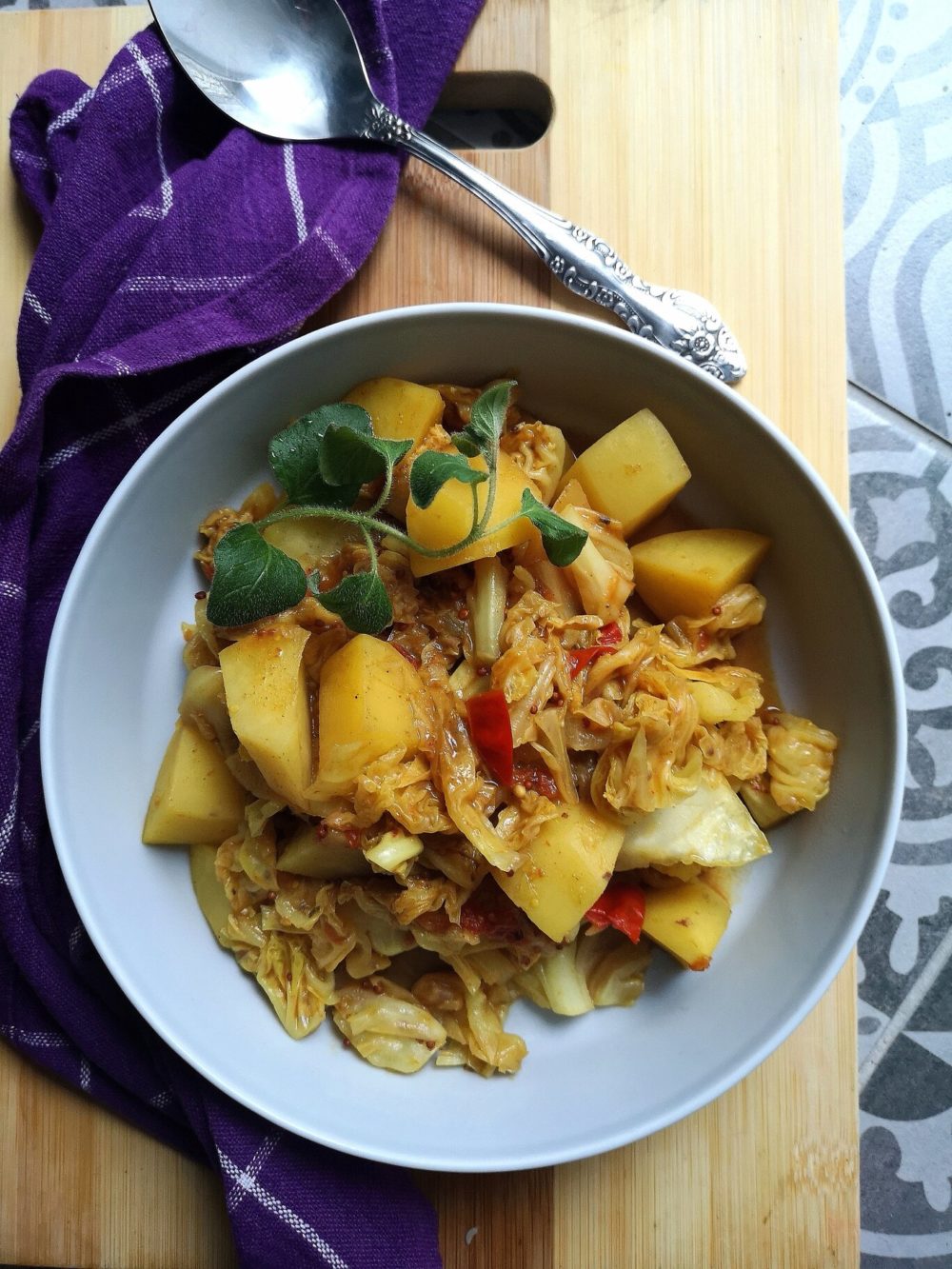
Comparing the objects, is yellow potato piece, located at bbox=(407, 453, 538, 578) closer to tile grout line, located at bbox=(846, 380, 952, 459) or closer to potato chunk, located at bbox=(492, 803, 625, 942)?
potato chunk, located at bbox=(492, 803, 625, 942)

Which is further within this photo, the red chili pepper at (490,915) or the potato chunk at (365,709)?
the red chili pepper at (490,915)

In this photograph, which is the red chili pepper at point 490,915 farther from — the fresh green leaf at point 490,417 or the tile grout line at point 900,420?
the tile grout line at point 900,420

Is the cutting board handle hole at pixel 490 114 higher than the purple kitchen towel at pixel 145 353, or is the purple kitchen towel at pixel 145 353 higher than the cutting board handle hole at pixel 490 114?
the cutting board handle hole at pixel 490 114

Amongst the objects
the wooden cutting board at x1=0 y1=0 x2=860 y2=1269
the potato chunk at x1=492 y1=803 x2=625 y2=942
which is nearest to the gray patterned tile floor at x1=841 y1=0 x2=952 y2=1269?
the wooden cutting board at x1=0 y1=0 x2=860 y2=1269

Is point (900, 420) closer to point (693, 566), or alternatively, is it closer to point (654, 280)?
→ point (654, 280)

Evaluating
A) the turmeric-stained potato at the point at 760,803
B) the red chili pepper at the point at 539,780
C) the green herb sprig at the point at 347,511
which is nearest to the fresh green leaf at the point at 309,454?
the green herb sprig at the point at 347,511

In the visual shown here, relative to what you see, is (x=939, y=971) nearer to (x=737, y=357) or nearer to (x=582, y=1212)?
(x=582, y=1212)
